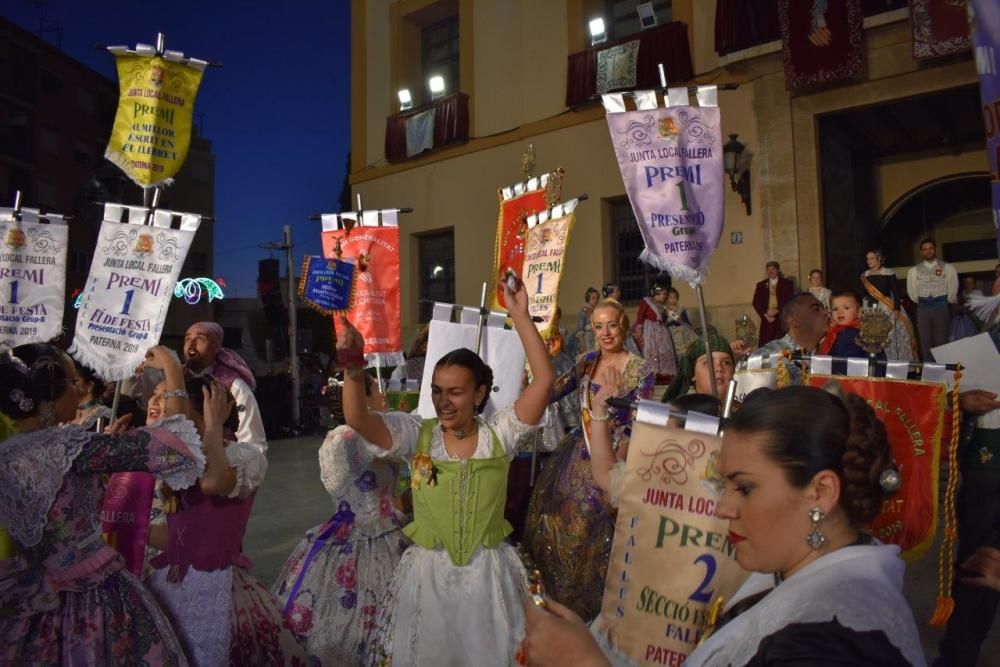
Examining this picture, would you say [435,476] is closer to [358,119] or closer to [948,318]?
[948,318]

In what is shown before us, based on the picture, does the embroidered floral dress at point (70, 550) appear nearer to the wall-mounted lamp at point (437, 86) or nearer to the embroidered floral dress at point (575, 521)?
the embroidered floral dress at point (575, 521)

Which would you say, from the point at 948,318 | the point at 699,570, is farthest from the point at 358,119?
the point at 699,570

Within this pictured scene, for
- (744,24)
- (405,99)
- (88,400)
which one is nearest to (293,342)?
(405,99)

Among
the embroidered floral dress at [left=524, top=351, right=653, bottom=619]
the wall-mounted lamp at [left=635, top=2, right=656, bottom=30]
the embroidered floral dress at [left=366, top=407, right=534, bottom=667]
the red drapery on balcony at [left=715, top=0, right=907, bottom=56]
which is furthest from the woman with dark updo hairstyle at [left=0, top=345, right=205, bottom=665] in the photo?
the wall-mounted lamp at [left=635, top=2, right=656, bottom=30]

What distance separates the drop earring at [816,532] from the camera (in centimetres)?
142

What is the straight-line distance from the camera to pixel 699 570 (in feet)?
7.05

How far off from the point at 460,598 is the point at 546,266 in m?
2.46

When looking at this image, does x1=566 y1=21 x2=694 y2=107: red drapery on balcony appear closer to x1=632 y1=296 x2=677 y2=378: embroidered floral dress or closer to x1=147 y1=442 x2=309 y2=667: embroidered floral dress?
x1=632 y1=296 x2=677 y2=378: embroidered floral dress

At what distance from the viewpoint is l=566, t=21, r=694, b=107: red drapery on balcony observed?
1294cm

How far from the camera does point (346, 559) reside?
12.4ft

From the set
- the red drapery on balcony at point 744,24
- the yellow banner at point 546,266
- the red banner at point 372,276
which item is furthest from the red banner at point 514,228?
the red drapery on balcony at point 744,24

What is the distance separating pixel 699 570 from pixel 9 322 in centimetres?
561

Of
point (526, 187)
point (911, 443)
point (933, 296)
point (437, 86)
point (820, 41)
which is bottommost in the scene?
point (911, 443)

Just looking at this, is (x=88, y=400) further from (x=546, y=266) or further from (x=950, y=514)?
(x=950, y=514)
